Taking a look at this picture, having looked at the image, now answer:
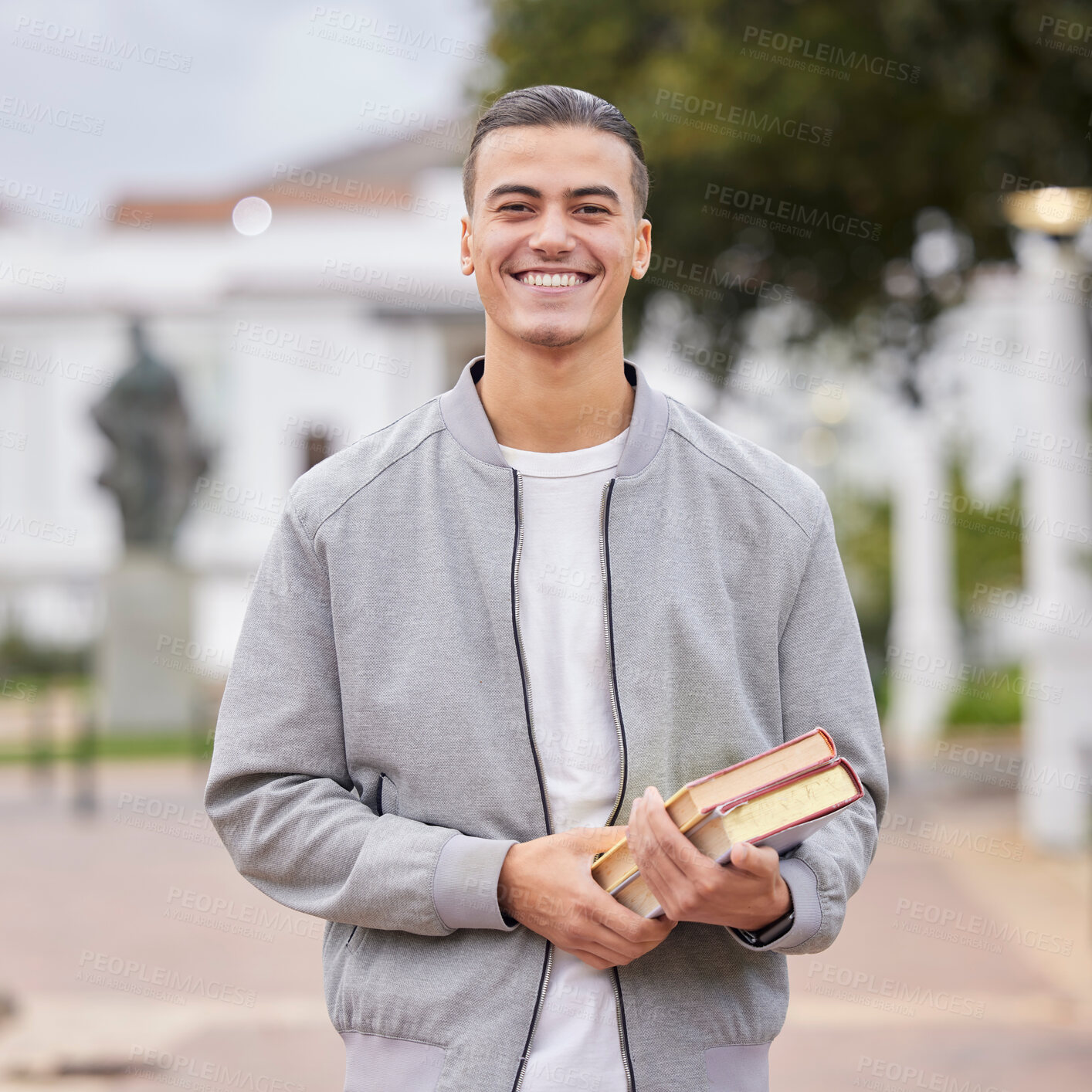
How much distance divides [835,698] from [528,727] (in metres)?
0.41

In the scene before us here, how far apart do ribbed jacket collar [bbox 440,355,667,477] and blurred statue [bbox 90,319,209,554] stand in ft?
52.6

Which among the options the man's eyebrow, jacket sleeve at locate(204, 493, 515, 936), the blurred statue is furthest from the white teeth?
the blurred statue

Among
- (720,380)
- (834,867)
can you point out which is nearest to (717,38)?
(720,380)

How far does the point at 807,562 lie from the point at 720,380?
410 inches

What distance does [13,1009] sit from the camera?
626 cm

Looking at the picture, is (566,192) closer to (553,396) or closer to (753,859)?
(553,396)

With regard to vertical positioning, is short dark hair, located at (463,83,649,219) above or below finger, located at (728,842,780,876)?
above

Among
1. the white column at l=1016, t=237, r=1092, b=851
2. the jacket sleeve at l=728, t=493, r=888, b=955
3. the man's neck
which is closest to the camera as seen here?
the jacket sleeve at l=728, t=493, r=888, b=955

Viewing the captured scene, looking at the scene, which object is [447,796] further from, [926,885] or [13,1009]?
[926,885]

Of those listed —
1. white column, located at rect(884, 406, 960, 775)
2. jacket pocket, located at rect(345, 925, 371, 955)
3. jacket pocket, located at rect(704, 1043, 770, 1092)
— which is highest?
jacket pocket, located at rect(345, 925, 371, 955)

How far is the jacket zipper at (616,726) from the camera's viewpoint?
1749 millimetres

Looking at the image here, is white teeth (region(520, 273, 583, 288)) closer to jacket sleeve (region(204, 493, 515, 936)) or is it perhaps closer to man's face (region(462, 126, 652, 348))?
man's face (region(462, 126, 652, 348))

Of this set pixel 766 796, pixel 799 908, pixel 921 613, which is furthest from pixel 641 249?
pixel 921 613

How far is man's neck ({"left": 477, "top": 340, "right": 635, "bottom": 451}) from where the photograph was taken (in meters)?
1.95
